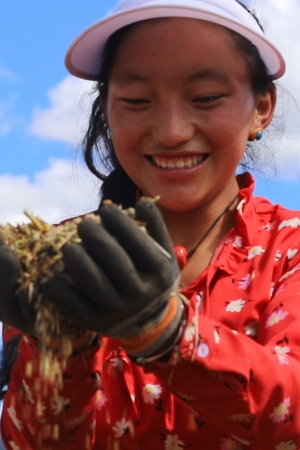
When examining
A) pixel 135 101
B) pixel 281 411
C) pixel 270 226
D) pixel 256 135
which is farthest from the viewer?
pixel 256 135

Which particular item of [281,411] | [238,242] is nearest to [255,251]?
[238,242]

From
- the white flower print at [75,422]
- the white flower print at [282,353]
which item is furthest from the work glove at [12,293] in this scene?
the white flower print at [282,353]

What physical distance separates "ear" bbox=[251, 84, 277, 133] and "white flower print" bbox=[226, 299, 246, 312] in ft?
2.45

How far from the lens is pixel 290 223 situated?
142 inches

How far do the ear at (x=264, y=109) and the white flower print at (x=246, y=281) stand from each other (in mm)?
638

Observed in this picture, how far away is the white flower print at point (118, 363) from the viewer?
3.45m

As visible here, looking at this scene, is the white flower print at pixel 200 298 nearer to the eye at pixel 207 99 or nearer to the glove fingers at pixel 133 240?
the eye at pixel 207 99

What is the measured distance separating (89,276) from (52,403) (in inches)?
30.6

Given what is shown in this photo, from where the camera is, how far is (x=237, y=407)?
9.05ft

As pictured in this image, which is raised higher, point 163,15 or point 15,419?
point 163,15

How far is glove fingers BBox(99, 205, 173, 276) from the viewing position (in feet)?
8.03

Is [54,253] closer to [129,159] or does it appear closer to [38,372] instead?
[38,372]

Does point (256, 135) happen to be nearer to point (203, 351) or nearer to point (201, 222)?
point (201, 222)

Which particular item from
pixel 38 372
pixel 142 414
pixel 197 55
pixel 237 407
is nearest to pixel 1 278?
pixel 38 372
